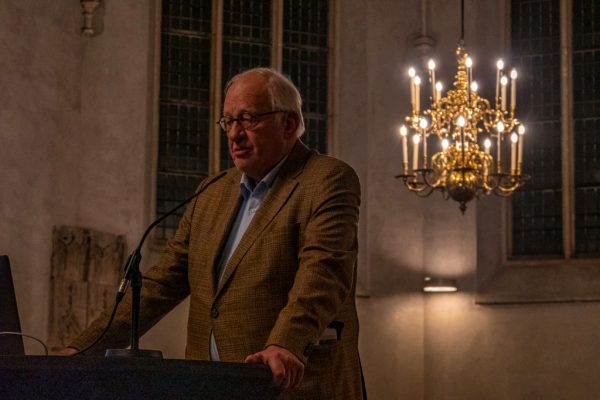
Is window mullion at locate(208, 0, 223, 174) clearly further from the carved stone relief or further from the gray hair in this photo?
the gray hair

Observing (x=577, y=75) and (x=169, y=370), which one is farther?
(x=577, y=75)

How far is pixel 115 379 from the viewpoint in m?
1.62

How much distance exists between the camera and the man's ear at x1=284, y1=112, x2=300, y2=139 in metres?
2.55

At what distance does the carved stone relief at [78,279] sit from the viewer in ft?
24.1

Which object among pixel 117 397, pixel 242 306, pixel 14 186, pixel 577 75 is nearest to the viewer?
pixel 117 397

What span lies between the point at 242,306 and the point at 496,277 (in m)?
6.76

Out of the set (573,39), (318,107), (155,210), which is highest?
(573,39)

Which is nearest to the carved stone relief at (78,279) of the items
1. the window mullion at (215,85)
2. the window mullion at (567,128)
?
the window mullion at (215,85)

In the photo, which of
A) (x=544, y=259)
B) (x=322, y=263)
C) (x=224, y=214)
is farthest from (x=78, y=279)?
(x=322, y=263)

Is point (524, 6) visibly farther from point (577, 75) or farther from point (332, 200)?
point (332, 200)

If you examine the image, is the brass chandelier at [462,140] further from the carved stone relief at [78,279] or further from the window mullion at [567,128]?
the carved stone relief at [78,279]

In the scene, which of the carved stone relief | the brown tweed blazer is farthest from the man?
the carved stone relief

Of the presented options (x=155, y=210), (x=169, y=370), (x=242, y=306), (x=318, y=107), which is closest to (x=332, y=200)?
(x=242, y=306)

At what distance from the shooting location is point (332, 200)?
7.69 feet
